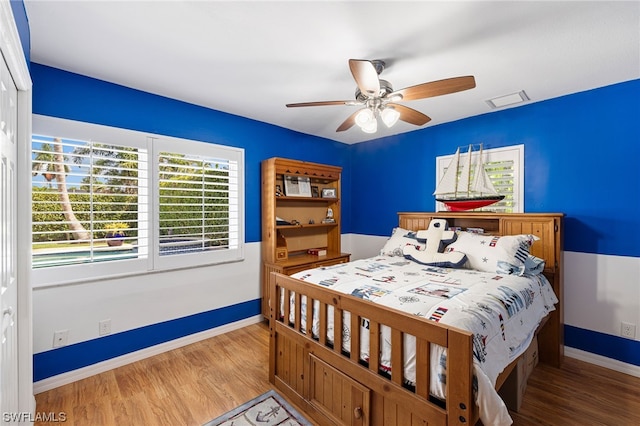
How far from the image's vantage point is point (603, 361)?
2.56 metres

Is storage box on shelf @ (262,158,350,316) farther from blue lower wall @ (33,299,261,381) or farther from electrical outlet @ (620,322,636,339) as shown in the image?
electrical outlet @ (620,322,636,339)

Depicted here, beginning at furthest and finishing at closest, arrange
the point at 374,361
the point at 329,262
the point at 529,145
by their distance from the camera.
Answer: the point at 329,262 → the point at 529,145 → the point at 374,361

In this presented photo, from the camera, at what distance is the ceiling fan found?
1.72 metres

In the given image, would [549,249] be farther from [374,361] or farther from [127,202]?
[127,202]

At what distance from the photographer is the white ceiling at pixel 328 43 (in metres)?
1.62

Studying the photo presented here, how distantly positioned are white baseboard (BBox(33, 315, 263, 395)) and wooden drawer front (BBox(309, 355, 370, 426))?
160cm

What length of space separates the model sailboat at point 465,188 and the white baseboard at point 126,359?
8.83 ft

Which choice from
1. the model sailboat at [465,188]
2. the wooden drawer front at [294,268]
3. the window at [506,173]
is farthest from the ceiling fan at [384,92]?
the wooden drawer front at [294,268]

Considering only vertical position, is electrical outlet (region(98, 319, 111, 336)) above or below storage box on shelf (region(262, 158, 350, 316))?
below

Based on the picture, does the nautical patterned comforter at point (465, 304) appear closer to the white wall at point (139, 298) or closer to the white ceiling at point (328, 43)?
the white wall at point (139, 298)

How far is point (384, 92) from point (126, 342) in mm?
2966

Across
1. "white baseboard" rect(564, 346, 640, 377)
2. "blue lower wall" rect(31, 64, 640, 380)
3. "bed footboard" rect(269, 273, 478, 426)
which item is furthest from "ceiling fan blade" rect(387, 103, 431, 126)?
"white baseboard" rect(564, 346, 640, 377)

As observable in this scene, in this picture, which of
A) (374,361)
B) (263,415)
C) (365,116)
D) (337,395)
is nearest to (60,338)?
(263,415)

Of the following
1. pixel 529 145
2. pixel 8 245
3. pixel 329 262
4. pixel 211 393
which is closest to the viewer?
pixel 8 245
